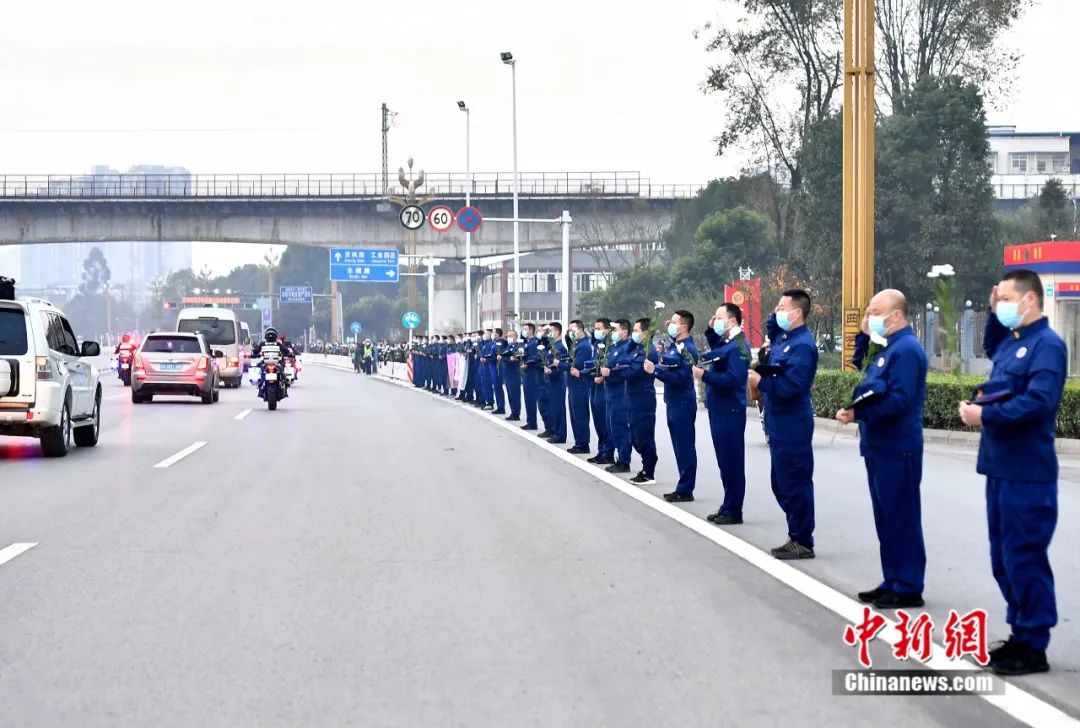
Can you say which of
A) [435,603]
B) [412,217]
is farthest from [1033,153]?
[435,603]

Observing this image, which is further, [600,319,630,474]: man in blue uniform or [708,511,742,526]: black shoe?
[600,319,630,474]: man in blue uniform

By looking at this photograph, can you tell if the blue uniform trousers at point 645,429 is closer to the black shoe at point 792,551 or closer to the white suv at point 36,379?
the black shoe at point 792,551

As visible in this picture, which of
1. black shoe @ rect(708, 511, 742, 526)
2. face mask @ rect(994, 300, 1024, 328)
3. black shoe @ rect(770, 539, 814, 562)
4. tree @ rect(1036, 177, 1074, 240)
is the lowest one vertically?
black shoe @ rect(708, 511, 742, 526)

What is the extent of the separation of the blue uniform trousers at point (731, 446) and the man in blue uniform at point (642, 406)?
3364 millimetres

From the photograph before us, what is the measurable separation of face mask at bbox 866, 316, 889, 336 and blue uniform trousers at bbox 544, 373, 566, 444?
13398mm

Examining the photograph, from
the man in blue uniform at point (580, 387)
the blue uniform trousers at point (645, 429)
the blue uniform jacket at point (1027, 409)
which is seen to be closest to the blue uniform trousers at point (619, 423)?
the blue uniform trousers at point (645, 429)

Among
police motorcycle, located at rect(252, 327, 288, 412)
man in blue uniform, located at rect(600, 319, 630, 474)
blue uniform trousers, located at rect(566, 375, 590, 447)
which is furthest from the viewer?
police motorcycle, located at rect(252, 327, 288, 412)

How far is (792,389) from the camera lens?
10.1 meters

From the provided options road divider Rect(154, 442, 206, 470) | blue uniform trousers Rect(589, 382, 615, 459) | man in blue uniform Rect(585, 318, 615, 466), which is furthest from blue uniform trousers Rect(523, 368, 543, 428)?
road divider Rect(154, 442, 206, 470)

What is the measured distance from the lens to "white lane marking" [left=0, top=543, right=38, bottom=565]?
33.2ft

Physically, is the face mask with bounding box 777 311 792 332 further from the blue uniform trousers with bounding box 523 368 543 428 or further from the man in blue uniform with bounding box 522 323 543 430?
the blue uniform trousers with bounding box 523 368 543 428

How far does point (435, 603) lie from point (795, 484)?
9.34 ft

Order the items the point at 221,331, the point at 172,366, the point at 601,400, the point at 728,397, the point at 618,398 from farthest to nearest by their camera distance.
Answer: the point at 221,331
the point at 172,366
the point at 601,400
the point at 618,398
the point at 728,397

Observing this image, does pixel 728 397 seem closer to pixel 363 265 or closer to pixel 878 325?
pixel 878 325
